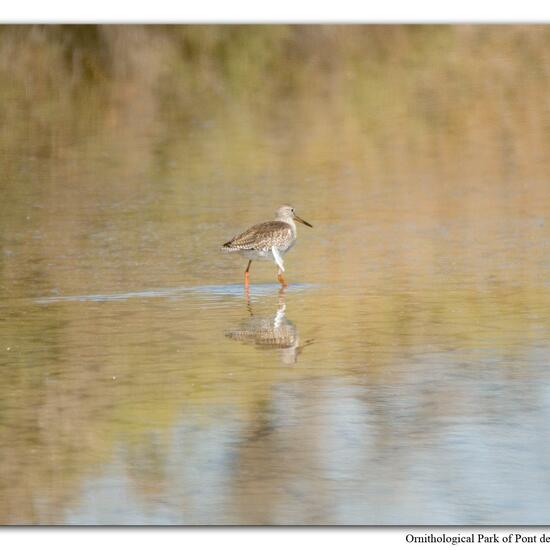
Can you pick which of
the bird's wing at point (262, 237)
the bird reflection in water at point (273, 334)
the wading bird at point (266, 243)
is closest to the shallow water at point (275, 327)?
the bird reflection in water at point (273, 334)

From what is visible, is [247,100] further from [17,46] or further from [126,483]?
[126,483]

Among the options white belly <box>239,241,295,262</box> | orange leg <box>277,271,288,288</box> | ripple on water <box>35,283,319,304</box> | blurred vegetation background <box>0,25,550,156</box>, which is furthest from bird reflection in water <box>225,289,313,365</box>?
blurred vegetation background <box>0,25,550,156</box>

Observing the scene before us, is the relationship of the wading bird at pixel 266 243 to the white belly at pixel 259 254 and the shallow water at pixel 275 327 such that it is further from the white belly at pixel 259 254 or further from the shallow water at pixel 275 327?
the shallow water at pixel 275 327

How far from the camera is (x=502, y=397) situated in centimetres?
995

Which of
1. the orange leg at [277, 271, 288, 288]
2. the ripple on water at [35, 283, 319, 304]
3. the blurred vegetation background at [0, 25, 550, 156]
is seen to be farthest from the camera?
the blurred vegetation background at [0, 25, 550, 156]

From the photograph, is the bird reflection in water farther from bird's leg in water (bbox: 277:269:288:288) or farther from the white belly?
the white belly

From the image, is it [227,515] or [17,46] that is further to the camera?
[17,46]

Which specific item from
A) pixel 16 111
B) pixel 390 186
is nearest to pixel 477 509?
pixel 390 186

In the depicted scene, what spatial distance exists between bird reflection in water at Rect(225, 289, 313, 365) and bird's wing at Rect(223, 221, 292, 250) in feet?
5.69

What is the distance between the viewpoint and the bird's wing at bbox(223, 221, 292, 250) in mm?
14719

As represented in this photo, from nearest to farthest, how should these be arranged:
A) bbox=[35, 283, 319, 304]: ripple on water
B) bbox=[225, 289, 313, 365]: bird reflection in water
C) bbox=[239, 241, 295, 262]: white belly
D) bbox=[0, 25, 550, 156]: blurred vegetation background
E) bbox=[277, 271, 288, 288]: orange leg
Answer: bbox=[225, 289, 313, 365]: bird reflection in water < bbox=[35, 283, 319, 304]: ripple on water < bbox=[277, 271, 288, 288]: orange leg < bbox=[239, 241, 295, 262]: white belly < bbox=[0, 25, 550, 156]: blurred vegetation background

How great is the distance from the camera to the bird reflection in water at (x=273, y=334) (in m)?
11.5

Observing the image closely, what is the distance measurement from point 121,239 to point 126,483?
8.49m

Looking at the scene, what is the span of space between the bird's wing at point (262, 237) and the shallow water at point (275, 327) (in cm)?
38
